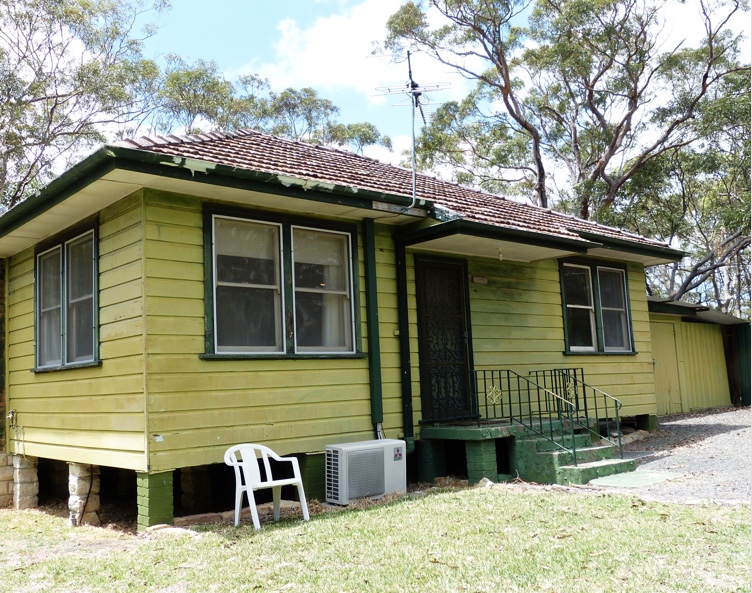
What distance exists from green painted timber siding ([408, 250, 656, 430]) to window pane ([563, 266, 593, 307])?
0.34 m

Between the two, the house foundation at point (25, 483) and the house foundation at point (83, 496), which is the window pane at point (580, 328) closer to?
the house foundation at point (83, 496)

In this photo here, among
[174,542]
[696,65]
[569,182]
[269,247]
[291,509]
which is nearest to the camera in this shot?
[174,542]

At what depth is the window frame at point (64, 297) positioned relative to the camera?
7.62 m

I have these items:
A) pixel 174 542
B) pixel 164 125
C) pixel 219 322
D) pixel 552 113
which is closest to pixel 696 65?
pixel 552 113

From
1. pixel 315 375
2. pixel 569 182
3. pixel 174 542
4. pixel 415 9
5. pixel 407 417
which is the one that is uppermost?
pixel 415 9

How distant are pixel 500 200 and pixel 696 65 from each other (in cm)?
1414

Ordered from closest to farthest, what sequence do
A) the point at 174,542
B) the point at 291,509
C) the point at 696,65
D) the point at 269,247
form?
the point at 174,542
the point at 291,509
the point at 269,247
the point at 696,65

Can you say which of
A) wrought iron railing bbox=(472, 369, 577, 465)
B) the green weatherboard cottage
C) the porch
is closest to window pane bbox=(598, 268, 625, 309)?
the green weatherboard cottage

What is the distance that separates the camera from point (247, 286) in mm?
7516

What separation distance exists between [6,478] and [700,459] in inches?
349

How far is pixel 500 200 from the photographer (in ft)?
39.5

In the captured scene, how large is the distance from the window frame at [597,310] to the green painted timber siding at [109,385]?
6.50 m

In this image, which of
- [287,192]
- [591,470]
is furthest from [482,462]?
[287,192]

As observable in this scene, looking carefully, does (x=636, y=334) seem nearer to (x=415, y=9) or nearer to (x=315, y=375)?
(x=315, y=375)
